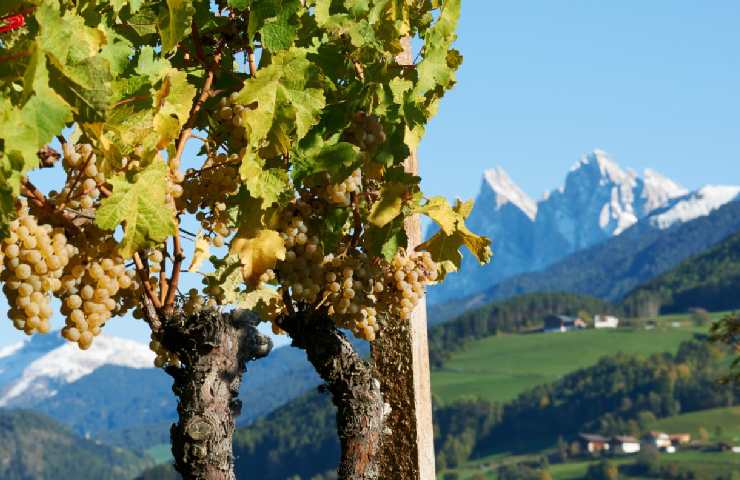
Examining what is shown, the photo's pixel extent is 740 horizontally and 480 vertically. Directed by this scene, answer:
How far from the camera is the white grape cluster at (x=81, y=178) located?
4512mm

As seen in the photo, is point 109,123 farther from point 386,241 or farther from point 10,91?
point 386,241

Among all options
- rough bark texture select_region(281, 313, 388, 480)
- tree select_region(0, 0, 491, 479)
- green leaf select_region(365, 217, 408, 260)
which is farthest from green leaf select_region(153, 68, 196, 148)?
rough bark texture select_region(281, 313, 388, 480)

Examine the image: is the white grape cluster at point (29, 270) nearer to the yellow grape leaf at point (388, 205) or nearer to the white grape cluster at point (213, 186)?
the white grape cluster at point (213, 186)

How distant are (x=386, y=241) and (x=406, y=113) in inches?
28.4

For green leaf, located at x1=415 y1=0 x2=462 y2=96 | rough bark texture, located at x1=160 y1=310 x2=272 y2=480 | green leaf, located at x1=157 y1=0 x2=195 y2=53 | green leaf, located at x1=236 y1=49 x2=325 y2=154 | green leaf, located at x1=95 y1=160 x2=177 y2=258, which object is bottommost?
rough bark texture, located at x1=160 y1=310 x2=272 y2=480

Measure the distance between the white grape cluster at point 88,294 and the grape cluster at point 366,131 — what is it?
5.07ft

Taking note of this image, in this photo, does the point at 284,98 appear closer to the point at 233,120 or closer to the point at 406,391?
the point at 233,120

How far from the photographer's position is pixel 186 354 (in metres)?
5.63

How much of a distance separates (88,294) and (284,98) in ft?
4.40

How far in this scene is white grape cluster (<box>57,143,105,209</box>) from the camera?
4.51 meters

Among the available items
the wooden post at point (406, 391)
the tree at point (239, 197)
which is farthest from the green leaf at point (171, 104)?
the wooden post at point (406, 391)

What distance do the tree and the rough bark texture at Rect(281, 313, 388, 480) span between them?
0.04 feet

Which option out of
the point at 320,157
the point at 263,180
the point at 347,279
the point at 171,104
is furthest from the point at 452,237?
the point at 171,104

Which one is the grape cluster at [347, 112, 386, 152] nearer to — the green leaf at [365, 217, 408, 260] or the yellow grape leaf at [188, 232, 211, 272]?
the green leaf at [365, 217, 408, 260]
